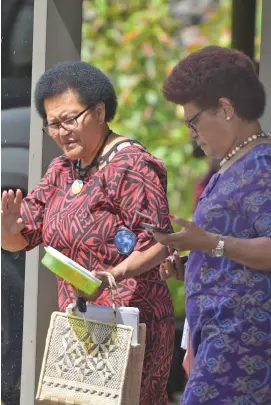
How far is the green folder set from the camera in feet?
11.6

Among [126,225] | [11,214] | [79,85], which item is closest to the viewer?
[126,225]

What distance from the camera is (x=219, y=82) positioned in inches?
136

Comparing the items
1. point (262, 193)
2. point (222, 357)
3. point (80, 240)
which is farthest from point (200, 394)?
point (80, 240)

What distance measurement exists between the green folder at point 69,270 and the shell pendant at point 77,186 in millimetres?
554

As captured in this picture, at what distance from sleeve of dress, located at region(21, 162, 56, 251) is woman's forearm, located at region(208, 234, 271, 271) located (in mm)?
1242

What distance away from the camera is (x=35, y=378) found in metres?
4.90

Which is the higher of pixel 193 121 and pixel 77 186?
pixel 193 121

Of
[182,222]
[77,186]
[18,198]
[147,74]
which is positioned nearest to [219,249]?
[182,222]

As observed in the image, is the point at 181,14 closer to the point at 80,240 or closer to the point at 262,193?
the point at 80,240

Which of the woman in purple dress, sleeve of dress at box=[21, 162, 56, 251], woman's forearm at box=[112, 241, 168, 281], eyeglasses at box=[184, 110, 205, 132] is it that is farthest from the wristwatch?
sleeve of dress at box=[21, 162, 56, 251]

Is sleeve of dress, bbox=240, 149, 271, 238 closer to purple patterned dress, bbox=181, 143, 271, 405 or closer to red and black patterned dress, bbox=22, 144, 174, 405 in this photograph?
purple patterned dress, bbox=181, 143, 271, 405

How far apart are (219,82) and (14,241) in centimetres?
123

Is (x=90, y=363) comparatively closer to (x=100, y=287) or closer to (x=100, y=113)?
(x=100, y=287)

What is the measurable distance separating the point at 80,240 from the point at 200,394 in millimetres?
878
